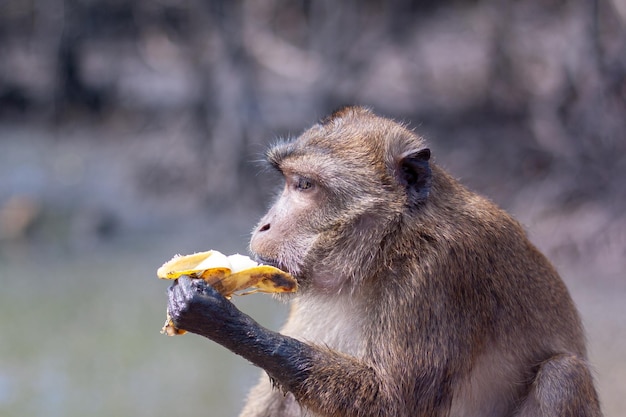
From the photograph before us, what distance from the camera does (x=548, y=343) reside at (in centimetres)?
461

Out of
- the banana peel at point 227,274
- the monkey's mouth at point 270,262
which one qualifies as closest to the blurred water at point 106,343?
the monkey's mouth at point 270,262

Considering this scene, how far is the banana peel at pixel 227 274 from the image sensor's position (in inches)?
157

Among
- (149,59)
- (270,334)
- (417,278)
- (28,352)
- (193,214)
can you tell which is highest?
(149,59)

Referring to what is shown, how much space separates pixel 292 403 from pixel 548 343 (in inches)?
53.0

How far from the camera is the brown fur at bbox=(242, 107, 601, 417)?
417 centimetres

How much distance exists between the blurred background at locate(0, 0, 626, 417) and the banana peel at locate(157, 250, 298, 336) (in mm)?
3946

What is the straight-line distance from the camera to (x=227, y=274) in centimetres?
402

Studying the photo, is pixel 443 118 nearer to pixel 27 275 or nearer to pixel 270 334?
pixel 27 275

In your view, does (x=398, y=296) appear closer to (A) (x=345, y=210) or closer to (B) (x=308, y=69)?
(A) (x=345, y=210)

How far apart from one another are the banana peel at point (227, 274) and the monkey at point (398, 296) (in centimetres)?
14

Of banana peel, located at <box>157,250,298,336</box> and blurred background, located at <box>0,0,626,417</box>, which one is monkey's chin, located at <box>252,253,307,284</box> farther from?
blurred background, located at <box>0,0,626,417</box>

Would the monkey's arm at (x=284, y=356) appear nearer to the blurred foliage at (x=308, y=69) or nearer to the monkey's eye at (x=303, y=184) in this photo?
the monkey's eye at (x=303, y=184)

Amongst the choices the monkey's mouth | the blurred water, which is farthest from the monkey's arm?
the blurred water

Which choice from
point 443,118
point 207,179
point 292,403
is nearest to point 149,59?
point 207,179
